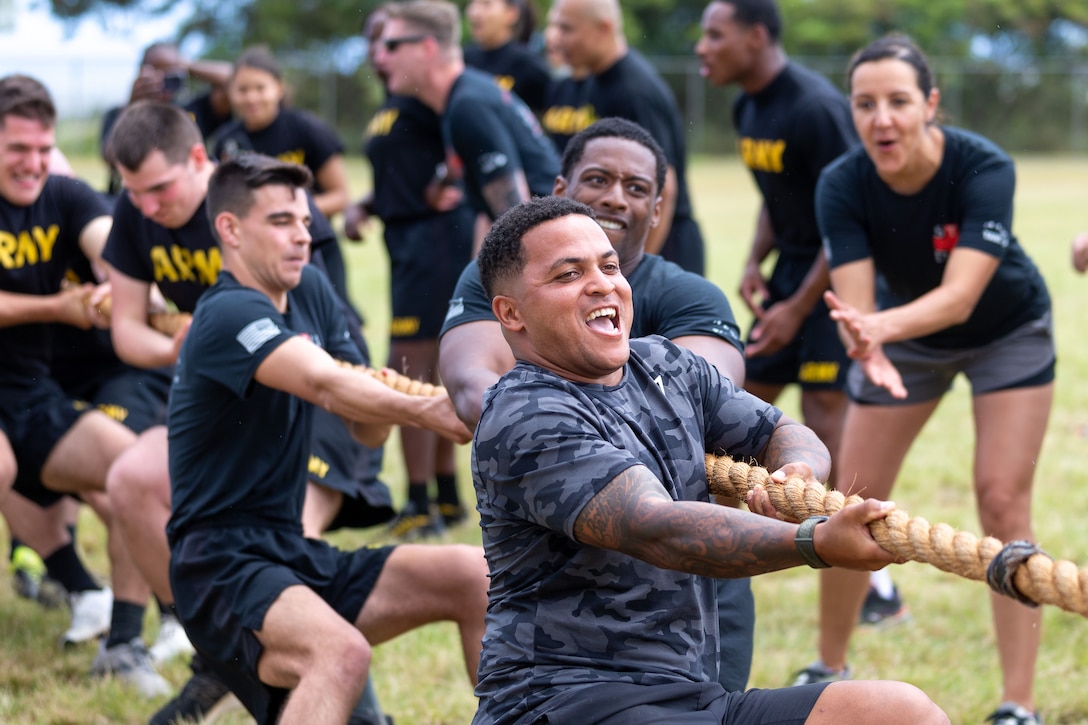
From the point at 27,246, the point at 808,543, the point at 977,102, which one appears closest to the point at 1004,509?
the point at 808,543

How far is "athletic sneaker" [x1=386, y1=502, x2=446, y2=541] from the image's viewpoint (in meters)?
7.18

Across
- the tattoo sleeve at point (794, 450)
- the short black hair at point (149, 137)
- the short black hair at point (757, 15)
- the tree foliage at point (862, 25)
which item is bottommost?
the tattoo sleeve at point (794, 450)

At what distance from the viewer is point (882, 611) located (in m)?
Answer: 5.98

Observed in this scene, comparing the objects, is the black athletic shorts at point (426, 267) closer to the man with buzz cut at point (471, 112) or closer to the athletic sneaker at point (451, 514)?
the man with buzz cut at point (471, 112)

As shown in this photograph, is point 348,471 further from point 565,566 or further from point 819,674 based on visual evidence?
point 565,566

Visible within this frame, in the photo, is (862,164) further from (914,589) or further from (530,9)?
(530,9)

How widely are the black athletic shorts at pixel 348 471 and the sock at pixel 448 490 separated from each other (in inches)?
89.2

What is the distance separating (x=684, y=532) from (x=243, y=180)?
98.0 inches

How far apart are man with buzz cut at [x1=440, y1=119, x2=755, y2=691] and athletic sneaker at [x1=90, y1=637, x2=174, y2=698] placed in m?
2.04

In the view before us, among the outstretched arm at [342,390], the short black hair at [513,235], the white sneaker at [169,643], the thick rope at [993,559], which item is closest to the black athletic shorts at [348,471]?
the outstretched arm at [342,390]

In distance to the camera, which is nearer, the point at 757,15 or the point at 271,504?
the point at 271,504

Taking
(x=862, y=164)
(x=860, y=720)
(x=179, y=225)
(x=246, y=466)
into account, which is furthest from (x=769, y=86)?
(x=860, y=720)

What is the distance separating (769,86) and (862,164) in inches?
60.4

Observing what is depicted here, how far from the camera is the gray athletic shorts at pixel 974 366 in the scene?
16.1 ft
